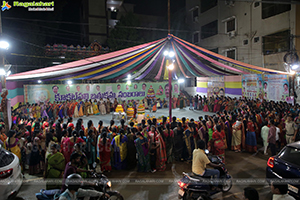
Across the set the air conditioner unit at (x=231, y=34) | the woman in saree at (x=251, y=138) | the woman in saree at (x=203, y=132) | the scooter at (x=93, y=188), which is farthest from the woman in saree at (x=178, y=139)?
the air conditioner unit at (x=231, y=34)

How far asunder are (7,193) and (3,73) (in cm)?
392

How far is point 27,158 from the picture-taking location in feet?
19.0

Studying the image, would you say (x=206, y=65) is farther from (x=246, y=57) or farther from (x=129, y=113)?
(x=246, y=57)

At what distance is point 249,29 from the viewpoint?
52.2ft

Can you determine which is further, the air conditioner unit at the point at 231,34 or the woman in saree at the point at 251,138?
the air conditioner unit at the point at 231,34

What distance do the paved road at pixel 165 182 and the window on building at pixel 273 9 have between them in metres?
11.5

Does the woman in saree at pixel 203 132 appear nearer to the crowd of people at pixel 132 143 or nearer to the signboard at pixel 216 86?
the crowd of people at pixel 132 143

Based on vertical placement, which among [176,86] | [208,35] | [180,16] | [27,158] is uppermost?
[180,16]

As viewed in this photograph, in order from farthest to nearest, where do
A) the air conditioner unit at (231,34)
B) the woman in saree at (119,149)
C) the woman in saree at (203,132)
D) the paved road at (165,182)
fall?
the air conditioner unit at (231,34) → the woman in saree at (203,132) → the woman in saree at (119,149) → the paved road at (165,182)

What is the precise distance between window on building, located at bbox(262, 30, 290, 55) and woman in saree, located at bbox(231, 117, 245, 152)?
9303 mm

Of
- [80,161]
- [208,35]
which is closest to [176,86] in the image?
[208,35]

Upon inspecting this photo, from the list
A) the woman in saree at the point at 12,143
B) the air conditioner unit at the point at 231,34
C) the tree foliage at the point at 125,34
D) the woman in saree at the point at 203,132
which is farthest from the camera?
the tree foliage at the point at 125,34

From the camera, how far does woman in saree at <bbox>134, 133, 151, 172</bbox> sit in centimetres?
555

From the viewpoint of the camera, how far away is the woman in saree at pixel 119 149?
5.79 meters
